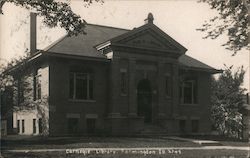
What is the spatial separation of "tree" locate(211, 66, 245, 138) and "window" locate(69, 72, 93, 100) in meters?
15.3

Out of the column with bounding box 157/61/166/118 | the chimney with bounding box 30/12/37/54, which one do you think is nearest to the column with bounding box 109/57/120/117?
the column with bounding box 157/61/166/118

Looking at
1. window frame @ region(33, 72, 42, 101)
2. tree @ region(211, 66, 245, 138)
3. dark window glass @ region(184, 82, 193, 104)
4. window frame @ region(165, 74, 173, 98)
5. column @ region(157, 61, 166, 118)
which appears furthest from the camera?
tree @ region(211, 66, 245, 138)

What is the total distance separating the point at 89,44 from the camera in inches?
1185

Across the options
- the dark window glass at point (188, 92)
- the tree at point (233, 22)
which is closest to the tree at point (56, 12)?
the tree at point (233, 22)

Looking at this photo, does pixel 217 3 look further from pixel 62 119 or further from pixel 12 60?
pixel 12 60

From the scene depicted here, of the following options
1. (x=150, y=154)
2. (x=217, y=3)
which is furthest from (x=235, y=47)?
(x=150, y=154)

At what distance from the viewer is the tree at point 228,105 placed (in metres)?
39.1

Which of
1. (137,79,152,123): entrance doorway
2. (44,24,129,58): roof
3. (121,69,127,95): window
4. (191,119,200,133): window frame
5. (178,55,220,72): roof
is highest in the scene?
(44,24,129,58): roof

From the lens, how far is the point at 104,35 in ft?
107

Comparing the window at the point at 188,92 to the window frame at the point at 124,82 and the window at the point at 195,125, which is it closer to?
the window at the point at 195,125

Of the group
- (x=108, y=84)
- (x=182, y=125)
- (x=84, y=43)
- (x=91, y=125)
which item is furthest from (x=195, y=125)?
(x=84, y=43)

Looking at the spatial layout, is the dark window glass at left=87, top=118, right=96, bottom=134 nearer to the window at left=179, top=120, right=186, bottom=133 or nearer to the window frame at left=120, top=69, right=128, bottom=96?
the window frame at left=120, top=69, right=128, bottom=96

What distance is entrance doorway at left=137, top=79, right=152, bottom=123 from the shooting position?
3084 centimetres

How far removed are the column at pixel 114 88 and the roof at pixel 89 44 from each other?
3.07ft
